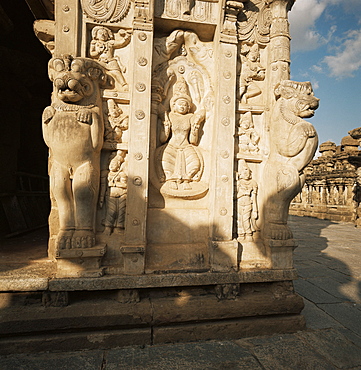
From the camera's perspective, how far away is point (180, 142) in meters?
3.16

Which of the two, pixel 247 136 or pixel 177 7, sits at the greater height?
pixel 177 7

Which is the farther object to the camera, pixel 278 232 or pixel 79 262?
pixel 278 232

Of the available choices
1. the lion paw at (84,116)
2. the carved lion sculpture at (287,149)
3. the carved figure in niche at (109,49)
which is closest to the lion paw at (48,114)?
the lion paw at (84,116)

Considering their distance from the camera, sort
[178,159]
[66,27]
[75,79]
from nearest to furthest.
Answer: [75,79]
[66,27]
[178,159]

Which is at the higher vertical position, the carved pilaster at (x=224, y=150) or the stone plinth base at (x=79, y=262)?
the carved pilaster at (x=224, y=150)

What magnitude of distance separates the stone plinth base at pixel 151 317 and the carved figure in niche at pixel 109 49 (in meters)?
2.40

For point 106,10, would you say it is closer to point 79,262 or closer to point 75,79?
point 75,79

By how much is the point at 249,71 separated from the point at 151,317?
3116 mm

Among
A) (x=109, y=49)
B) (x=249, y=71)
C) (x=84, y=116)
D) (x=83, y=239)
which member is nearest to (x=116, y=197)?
(x=83, y=239)

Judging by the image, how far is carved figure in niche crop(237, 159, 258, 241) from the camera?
3.13 meters

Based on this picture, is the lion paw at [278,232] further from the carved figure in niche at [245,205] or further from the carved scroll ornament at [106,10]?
the carved scroll ornament at [106,10]

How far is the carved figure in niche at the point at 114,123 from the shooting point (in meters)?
2.90

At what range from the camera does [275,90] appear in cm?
310

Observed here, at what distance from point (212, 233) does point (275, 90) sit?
6.27 feet
